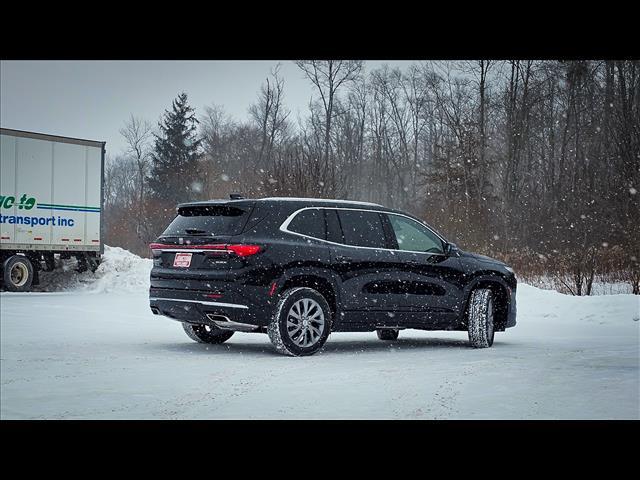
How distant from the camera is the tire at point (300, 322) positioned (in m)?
10.0

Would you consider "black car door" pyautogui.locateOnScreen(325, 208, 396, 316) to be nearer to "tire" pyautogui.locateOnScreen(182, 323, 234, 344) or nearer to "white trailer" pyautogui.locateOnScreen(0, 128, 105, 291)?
"tire" pyautogui.locateOnScreen(182, 323, 234, 344)

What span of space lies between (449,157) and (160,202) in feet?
54.2

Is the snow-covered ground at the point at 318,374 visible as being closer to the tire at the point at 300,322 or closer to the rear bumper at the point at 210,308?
the tire at the point at 300,322

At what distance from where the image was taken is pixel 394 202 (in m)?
45.3

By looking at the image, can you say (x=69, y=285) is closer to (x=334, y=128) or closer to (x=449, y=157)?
(x=334, y=128)

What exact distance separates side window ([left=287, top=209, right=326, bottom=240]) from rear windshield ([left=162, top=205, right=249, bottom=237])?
62 centimetres

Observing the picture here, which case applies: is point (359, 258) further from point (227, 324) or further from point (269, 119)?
point (269, 119)

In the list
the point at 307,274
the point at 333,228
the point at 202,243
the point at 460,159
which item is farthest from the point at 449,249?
the point at 460,159

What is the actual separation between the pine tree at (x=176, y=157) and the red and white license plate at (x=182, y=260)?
37.1 metres

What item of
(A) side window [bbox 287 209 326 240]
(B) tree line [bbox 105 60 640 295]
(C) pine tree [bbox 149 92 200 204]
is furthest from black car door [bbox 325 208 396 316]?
(C) pine tree [bbox 149 92 200 204]

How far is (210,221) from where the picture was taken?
34.1 feet

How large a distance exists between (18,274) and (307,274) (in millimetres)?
16787
